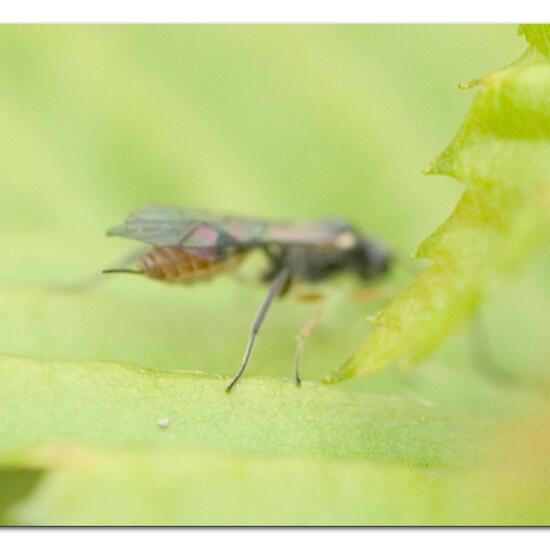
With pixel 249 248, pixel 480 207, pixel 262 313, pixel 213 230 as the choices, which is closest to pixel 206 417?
pixel 480 207

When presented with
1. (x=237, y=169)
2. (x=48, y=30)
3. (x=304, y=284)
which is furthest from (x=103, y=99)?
(x=304, y=284)

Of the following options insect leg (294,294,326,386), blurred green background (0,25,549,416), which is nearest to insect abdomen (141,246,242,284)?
blurred green background (0,25,549,416)

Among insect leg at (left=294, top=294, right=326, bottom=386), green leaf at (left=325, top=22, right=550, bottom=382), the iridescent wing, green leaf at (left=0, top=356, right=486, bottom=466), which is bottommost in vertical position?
insect leg at (left=294, top=294, right=326, bottom=386)

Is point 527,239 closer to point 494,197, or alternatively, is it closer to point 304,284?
point 494,197

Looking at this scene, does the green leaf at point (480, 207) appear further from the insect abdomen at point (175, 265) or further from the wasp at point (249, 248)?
the insect abdomen at point (175, 265)

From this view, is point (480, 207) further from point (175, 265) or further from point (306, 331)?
point (175, 265)

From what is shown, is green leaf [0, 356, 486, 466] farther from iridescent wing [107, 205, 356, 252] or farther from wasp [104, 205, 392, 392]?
iridescent wing [107, 205, 356, 252]

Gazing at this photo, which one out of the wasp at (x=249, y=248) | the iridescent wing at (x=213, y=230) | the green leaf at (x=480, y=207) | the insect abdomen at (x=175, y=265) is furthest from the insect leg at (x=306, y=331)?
the green leaf at (x=480, y=207)

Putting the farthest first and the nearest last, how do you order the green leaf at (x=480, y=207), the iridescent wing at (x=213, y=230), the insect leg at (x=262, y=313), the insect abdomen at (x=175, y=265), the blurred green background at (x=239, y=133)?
the blurred green background at (x=239, y=133) → the insect abdomen at (x=175, y=265) → the iridescent wing at (x=213, y=230) → the insect leg at (x=262, y=313) → the green leaf at (x=480, y=207)
